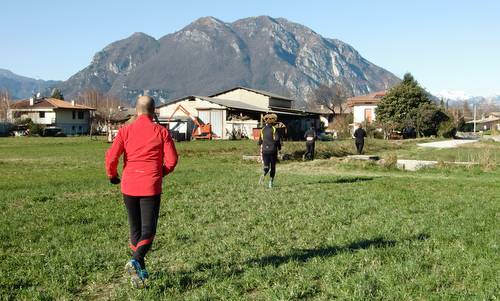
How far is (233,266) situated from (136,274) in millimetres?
1188

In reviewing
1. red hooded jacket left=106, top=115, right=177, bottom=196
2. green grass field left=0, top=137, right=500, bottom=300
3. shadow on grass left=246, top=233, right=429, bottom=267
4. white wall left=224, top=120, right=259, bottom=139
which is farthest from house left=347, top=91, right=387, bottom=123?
red hooded jacket left=106, top=115, right=177, bottom=196

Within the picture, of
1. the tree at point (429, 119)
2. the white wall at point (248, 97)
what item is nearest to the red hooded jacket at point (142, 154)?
the tree at point (429, 119)

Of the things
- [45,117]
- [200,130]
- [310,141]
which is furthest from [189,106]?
[45,117]

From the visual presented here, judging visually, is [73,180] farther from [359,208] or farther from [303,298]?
[303,298]

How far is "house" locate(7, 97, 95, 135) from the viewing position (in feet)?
249

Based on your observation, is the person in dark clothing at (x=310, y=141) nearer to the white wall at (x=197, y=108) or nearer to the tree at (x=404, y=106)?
the white wall at (x=197, y=108)

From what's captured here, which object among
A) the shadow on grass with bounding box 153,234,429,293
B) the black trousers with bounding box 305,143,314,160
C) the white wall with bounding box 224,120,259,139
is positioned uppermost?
the white wall with bounding box 224,120,259,139

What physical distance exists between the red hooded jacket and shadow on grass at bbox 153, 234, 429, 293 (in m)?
0.97

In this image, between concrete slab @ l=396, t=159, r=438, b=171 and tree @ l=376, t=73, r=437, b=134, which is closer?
concrete slab @ l=396, t=159, r=438, b=171

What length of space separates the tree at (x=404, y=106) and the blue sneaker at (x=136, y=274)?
52422 millimetres

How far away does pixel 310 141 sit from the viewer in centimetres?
2389

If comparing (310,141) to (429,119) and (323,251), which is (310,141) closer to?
(323,251)

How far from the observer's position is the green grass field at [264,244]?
5047mm

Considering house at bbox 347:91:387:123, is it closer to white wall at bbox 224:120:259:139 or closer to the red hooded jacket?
white wall at bbox 224:120:259:139
